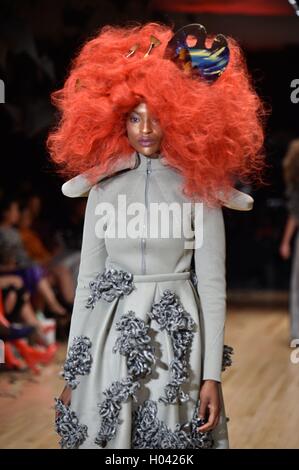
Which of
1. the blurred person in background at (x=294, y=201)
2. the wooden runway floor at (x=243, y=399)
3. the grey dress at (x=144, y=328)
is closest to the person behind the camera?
the grey dress at (x=144, y=328)

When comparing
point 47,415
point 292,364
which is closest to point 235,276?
point 292,364

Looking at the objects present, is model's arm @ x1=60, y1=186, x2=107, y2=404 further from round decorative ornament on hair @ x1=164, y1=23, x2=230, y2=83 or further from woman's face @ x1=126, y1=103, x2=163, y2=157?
round decorative ornament on hair @ x1=164, y1=23, x2=230, y2=83

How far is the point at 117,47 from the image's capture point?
2.23 m

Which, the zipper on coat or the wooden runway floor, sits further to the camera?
the wooden runway floor

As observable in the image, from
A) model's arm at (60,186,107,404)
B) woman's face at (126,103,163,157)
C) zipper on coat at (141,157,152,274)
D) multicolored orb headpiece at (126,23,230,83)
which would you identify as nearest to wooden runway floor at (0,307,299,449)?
model's arm at (60,186,107,404)

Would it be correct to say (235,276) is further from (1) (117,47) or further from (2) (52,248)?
(1) (117,47)

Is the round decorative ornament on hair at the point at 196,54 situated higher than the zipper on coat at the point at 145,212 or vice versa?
the round decorative ornament on hair at the point at 196,54

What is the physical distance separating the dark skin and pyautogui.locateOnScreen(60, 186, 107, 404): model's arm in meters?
0.14

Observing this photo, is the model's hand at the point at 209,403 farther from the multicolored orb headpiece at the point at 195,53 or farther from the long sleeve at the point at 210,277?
the multicolored orb headpiece at the point at 195,53

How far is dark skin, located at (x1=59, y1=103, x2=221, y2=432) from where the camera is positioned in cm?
217

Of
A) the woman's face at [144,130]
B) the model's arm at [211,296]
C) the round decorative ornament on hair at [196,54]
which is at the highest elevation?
the round decorative ornament on hair at [196,54]

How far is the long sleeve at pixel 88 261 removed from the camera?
223 cm

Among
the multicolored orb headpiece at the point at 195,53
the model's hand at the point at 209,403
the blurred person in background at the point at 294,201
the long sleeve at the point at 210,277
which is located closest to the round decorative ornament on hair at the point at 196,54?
the multicolored orb headpiece at the point at 195,53

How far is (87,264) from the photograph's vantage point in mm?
2264
